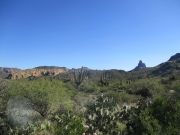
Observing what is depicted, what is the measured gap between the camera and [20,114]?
44.1ft

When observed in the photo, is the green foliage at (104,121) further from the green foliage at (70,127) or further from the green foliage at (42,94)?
the green foliage at (42,94)

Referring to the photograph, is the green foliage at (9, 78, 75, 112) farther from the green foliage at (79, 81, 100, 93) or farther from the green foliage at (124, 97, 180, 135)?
the green foliage at (79, 81, 100, 93)

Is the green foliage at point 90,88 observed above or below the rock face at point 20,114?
above

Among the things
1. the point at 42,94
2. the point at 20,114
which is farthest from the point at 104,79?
the point at 20,114

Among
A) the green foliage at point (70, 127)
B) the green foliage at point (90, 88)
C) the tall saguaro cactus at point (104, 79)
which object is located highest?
the tall saguaro cactus at point (104, 79)

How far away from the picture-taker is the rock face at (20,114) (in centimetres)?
1313

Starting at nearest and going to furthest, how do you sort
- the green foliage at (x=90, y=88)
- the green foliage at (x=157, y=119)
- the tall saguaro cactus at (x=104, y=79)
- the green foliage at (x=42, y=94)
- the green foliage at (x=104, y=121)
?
the green foliage at (x=157, y=119)
the green foliage at (x=104, y=121)
the green foliage at (x=42, y=94)
the green foliage at (x=90, y=88)
the tall saguaro cactus at (x=104, y=79)

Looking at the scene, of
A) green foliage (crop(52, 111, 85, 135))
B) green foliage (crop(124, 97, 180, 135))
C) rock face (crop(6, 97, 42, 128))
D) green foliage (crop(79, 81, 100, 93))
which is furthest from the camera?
green foliage (crop(79, 81, 100, 93))

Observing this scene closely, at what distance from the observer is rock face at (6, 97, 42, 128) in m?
13.1

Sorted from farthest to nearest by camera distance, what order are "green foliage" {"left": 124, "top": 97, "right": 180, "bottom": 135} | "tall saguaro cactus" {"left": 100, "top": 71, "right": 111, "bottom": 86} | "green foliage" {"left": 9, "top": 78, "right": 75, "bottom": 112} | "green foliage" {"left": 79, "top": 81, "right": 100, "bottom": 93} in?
"tall saguaro cactus" {"left": 100, "top": 71, "right": 111, "bottom": 86}, "green foliage" {"left": 79, "top": 81, "right": 100, "bottom": 93}, "green foliage" {"left": 9, "top": 78, "right": 75, "bottom": 112}, "green foliage" {"left": 124, "top": 97, "right": 180, "bottom": 135}

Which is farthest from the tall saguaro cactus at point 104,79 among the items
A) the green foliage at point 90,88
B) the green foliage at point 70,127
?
the green foliage at point 70,127

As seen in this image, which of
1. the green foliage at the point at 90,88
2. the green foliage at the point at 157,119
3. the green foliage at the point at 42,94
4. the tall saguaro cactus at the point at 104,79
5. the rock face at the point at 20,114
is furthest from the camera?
the tall saguaro cactus at the point at 104,79

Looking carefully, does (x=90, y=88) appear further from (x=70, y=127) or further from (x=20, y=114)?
(x=70, y=127)

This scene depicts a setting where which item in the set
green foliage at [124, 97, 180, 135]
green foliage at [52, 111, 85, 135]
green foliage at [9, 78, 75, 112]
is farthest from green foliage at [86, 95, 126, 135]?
green foliage at [9, 78, 75, 112]
